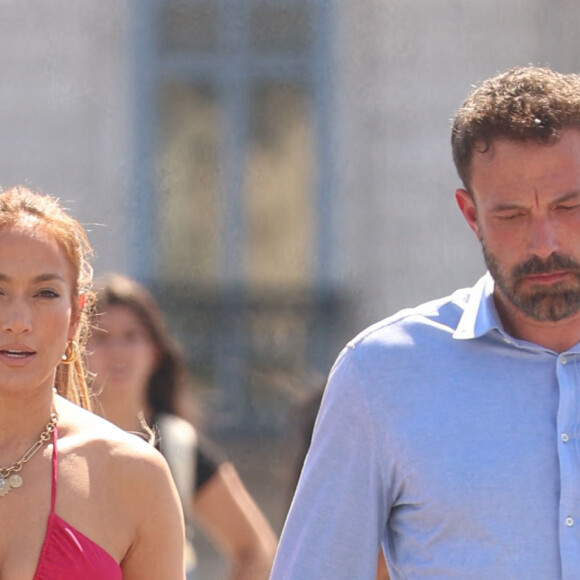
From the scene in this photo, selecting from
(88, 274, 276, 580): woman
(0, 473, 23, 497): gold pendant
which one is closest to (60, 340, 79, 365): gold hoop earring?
(0, 473, 23, 497): gold pendant

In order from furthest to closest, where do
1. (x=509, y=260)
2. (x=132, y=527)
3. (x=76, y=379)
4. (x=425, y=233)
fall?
(x=425, y=233) < (x=76, y=379) < (x=132, y=527) < (x=509, y=260)

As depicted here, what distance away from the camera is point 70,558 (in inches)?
91.9

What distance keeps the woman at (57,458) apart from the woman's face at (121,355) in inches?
42.0

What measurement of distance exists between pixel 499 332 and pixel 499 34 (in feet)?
22.9

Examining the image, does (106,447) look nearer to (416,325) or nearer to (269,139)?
(416,325)

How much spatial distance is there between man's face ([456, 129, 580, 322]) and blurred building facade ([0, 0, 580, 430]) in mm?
6396

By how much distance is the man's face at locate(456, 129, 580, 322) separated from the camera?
6.80 feet

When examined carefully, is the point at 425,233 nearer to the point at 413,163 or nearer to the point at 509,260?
the point at 413,163

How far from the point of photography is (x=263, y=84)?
8.98 metres

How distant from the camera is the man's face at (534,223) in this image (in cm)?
207

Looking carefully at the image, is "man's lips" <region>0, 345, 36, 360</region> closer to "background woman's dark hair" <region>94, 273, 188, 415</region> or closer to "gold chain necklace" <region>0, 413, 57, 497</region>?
"gold chain necklace" <region>0, 413, 57, 497</region>

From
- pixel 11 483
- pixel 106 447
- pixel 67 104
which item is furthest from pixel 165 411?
pixel 67 104

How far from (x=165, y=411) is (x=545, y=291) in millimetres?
1866

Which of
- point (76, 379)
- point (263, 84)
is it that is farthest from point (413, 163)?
point (76, 379)
